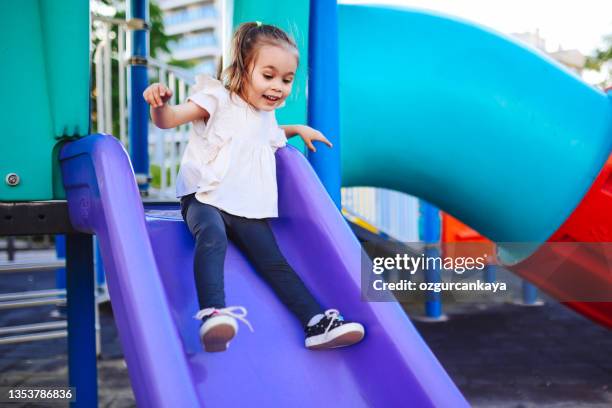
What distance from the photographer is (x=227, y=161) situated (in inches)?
79.9

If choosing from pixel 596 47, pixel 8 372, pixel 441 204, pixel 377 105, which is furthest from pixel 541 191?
pixel 596 47

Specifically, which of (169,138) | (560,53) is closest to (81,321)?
(169,138)

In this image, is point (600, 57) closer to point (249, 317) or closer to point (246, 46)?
point (246, 46)

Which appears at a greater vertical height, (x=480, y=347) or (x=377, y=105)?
(x=377, y=105)

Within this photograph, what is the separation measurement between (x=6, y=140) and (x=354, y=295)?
1.31 m

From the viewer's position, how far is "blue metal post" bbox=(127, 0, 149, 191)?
394cm

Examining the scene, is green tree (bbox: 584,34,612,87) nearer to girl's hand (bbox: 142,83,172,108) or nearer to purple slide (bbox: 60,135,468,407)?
purple slide (bbox: 60,135,468,407)

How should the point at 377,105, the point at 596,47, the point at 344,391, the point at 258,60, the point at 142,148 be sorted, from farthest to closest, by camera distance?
the point at 596,47
the point at 142,148
the point at 377,105
the point at 258,60
the point at 344,391

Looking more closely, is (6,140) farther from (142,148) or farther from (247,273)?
(142,148)

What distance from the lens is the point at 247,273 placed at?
1.99 m

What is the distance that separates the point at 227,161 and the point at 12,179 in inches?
29.9

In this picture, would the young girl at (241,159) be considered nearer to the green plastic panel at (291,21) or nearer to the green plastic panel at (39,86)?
the green plastic panel at (39,86)


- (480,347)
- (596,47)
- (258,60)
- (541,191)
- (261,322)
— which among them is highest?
→ (596,47)

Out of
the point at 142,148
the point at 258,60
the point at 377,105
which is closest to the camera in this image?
the point at 258,60
